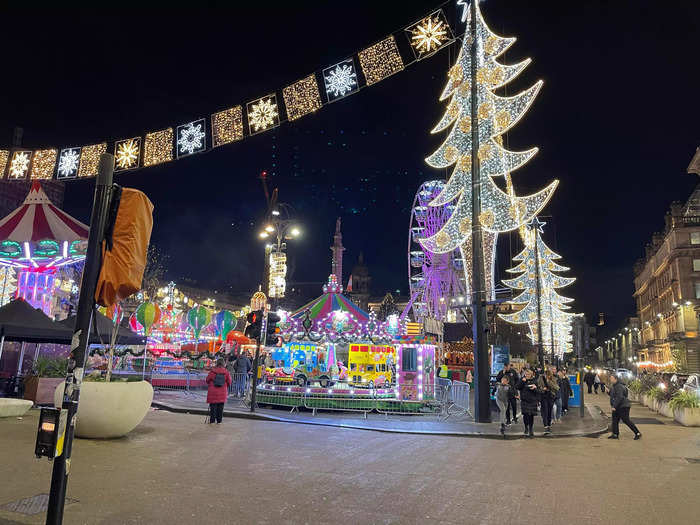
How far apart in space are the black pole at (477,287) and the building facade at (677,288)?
4380 cm

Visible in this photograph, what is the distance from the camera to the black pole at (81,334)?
160 inches

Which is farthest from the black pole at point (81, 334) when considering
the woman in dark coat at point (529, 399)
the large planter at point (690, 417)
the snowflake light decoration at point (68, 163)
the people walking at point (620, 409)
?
the large planter at point (690, 417)

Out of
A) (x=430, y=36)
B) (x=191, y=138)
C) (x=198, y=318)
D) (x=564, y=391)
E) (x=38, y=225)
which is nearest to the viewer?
(x=430, y=36)

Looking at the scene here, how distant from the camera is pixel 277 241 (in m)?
27.5

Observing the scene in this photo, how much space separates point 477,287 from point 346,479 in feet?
30.8

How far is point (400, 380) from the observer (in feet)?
59.2

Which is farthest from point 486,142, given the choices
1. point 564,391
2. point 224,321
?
point 224,321

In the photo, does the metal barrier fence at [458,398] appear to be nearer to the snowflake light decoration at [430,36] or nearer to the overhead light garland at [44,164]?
the snowflake light decoration at [430,36]

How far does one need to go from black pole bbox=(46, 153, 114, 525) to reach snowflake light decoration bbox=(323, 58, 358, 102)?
781 centimetres

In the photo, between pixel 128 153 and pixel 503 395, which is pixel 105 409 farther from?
Result: pixel 503 395

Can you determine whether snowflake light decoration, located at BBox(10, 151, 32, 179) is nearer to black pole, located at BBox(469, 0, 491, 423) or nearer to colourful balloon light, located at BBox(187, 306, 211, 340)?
black pole, located at BBox(469, 0, 491, 423)

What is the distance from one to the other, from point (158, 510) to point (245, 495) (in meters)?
1.10

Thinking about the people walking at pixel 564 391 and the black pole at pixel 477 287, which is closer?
the black pole at pixel 477 287

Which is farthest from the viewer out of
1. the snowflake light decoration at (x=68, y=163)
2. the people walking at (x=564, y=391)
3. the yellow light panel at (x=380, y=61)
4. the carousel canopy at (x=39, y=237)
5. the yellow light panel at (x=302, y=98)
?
the people walking at (x=564, y=391)
